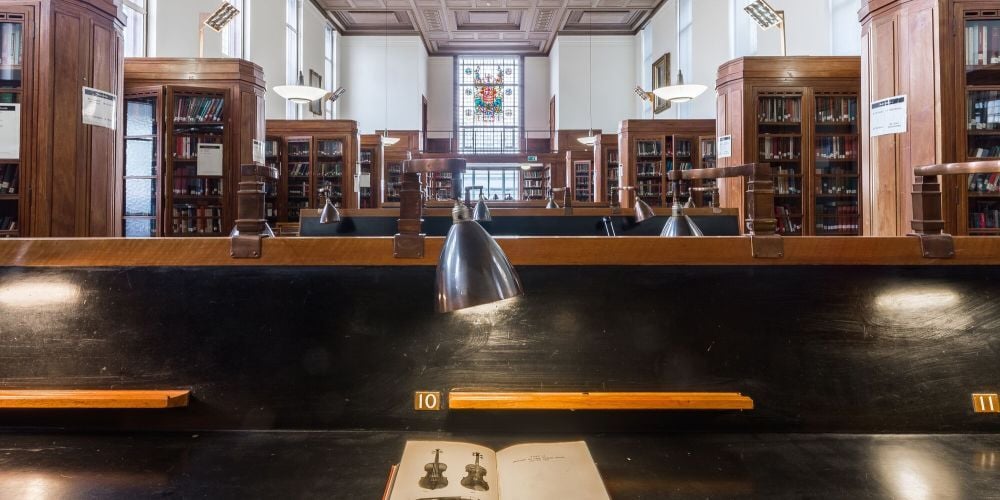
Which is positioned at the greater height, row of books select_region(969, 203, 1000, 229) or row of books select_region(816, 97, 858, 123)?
row of books select_region(816, 97, 858, 123)

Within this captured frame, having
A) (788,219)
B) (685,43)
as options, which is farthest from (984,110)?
(685,43)

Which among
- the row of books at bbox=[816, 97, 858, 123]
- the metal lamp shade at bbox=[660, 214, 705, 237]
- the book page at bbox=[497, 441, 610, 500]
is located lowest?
the book page at bbox=[497, 441, 610, 500]

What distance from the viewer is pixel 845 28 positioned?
7.74 meters

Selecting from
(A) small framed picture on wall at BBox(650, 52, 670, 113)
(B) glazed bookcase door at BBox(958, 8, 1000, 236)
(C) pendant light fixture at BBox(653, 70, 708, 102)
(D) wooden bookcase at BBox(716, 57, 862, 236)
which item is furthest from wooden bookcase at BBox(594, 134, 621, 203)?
(B) glazed bookcase door at BBox(958, 8, 1000, 236)

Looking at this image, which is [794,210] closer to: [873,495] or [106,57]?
[873,495]

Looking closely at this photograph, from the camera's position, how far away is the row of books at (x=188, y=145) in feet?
20.2

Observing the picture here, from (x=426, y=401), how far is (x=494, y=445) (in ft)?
0.65

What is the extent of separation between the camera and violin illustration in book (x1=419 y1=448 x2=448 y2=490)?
940 mm

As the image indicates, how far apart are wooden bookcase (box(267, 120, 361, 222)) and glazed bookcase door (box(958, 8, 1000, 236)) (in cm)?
772

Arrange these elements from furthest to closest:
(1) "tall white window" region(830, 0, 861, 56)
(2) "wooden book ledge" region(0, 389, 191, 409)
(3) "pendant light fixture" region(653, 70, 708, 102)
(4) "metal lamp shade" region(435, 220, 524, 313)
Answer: (3) "pendant light fixture" region(653, 70, 708, 102)
(1) "tall white window" region(830, 0, 861, 56)
(2) "wooden book ledge" region(0, 389, 191, 409)
(4) "metal lamp shade" region(435, 220, 524, 313)

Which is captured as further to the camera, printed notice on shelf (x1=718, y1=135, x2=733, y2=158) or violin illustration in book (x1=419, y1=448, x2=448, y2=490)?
printed notice on shelf (x1=718, y1=135, x2=733, y2=158)

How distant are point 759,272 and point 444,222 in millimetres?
2587

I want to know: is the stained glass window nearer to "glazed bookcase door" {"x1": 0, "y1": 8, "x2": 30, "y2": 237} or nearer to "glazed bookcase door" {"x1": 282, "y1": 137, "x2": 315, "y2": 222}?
"glazed bookcase door" {"x1": 282, "y1": 137, "x2": 315, "y2": 222}

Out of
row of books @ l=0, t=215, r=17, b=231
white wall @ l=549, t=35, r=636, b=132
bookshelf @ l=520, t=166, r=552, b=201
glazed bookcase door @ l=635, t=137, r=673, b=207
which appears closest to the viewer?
row of books @ l=0, t=215, r=17, b=231
